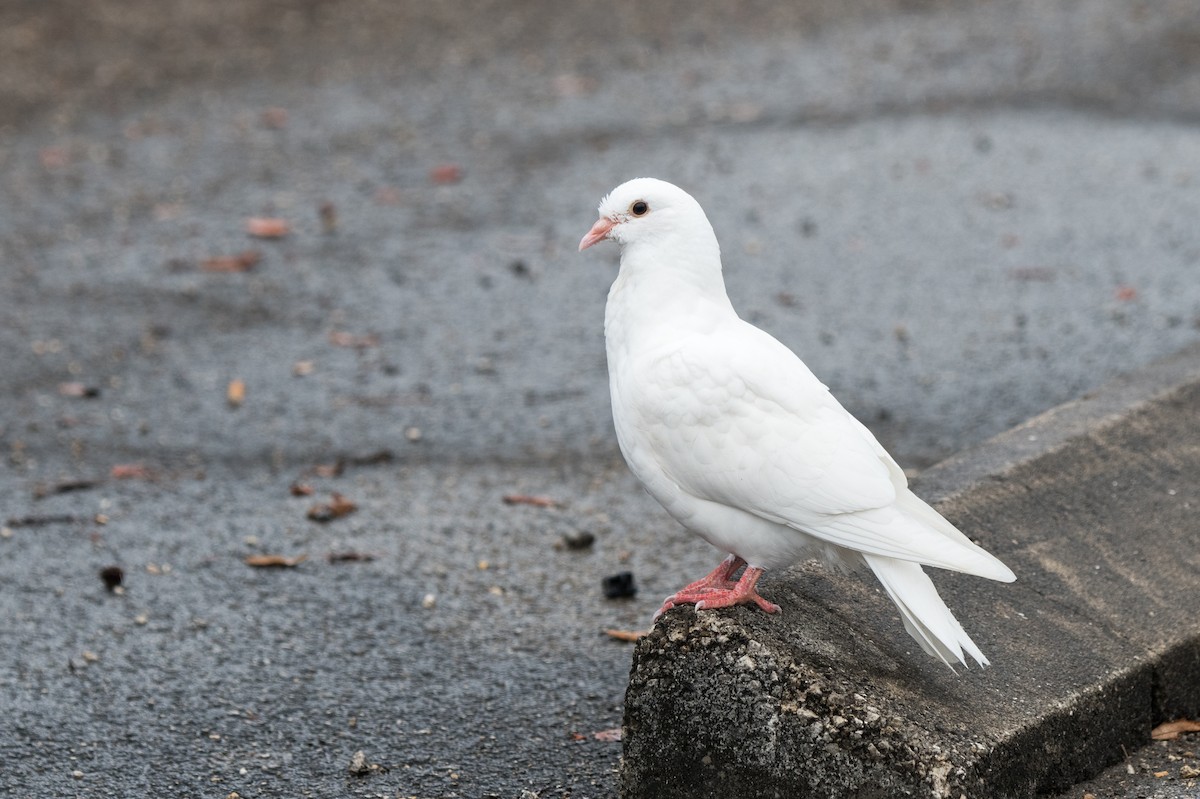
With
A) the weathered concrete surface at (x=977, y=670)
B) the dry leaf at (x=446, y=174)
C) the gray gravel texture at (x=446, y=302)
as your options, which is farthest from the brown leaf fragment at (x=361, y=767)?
the dry leaf at (x=446, y=174)

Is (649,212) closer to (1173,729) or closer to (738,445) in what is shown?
(738,445)

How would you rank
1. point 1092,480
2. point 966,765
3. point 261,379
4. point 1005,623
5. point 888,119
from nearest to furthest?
point 966,765 < point 1005,623 < point 1092,480 < point 261,379 < point 888,119

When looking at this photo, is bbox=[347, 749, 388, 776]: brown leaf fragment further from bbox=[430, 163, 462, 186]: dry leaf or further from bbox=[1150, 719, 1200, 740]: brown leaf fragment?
bbox=[430, 163, 462, 186]: dry leaf

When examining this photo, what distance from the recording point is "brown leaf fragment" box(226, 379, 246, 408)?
6434 millimetres

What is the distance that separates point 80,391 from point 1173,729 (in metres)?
4.86

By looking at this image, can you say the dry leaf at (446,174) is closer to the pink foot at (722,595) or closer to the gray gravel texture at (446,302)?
the gray gravel texture at (446,302)

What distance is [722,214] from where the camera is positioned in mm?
8273

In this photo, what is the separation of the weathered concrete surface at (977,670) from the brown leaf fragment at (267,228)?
4940 mm

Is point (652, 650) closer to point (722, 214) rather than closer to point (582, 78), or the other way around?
point (722, 214)

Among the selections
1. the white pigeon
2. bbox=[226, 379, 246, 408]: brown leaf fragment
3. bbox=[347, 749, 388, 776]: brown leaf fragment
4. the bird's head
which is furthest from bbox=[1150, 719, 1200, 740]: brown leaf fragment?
bbox=[226, 379, 246, 408]: brown leaf fragment

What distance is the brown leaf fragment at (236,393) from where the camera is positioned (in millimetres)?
6434

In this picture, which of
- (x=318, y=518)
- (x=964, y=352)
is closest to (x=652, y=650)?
(x=318, y=518)

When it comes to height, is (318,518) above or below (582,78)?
below

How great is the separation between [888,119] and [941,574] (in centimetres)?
611
